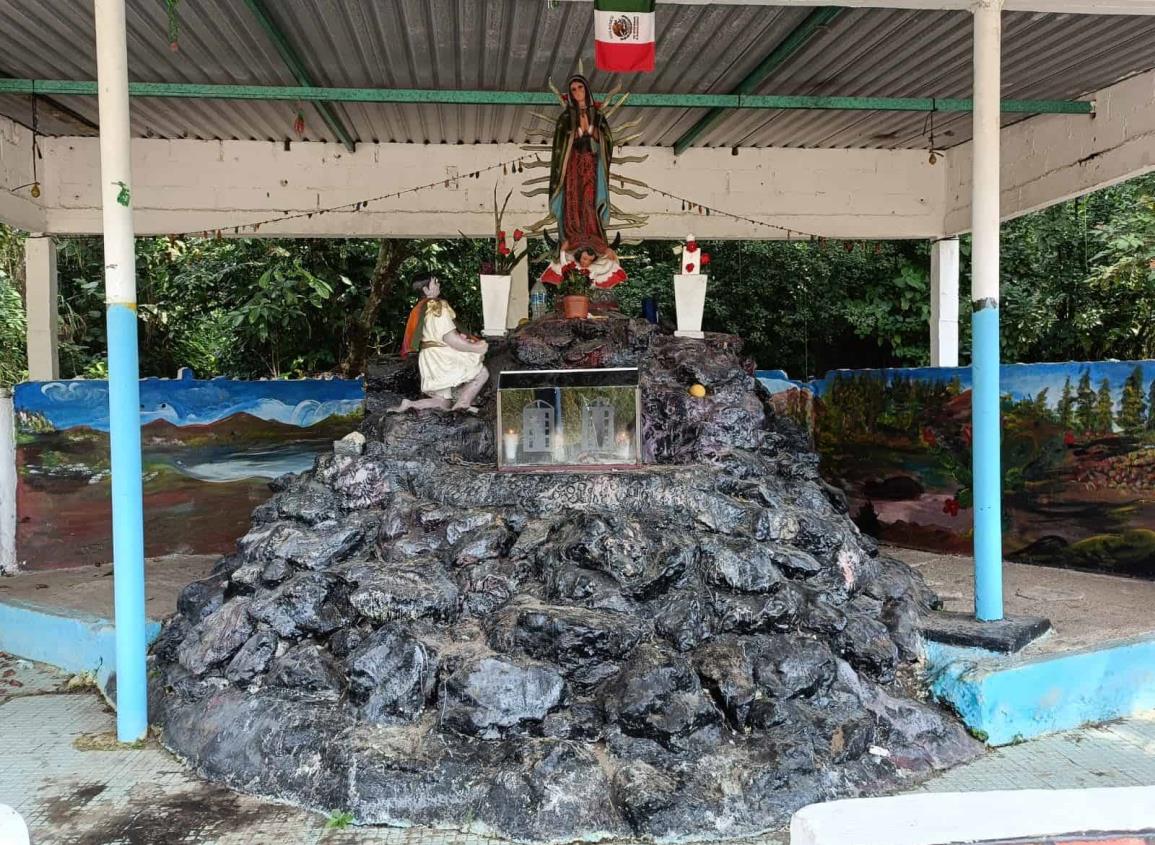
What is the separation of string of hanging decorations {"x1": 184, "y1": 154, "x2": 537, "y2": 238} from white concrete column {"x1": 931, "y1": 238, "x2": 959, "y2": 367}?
18.1 feet

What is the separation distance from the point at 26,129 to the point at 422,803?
9.33m

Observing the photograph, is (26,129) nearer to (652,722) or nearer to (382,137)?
(382,137)

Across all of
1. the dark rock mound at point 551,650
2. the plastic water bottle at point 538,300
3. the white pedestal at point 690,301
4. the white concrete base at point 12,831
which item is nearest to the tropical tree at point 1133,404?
the dark rock mound at point 551,650

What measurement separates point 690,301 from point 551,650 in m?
4.34

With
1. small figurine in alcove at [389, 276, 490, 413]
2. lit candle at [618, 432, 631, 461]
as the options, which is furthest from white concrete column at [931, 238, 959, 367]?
small figurine in alcove at [389, 276, 490, 413]

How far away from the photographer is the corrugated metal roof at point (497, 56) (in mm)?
7324

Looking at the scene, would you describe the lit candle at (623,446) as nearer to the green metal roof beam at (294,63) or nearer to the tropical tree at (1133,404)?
the green metal roof beam at (294,63)

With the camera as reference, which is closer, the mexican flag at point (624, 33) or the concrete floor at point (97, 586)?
the mexican flag at point (624, 33)

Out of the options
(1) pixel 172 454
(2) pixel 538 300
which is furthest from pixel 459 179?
(1) pixel 172 454

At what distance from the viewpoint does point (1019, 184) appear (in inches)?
403

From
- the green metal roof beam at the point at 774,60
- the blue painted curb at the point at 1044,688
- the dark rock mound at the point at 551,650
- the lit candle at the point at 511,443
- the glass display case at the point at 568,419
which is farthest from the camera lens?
the green metal roof beam at the point at 774,60

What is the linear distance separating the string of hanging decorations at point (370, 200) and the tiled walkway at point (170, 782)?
6082 mm

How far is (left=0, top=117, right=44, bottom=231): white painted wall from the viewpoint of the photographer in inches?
370

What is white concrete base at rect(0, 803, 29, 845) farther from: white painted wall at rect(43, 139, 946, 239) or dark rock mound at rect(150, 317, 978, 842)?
white painted wall at rect(43, 139, 946, 239)
